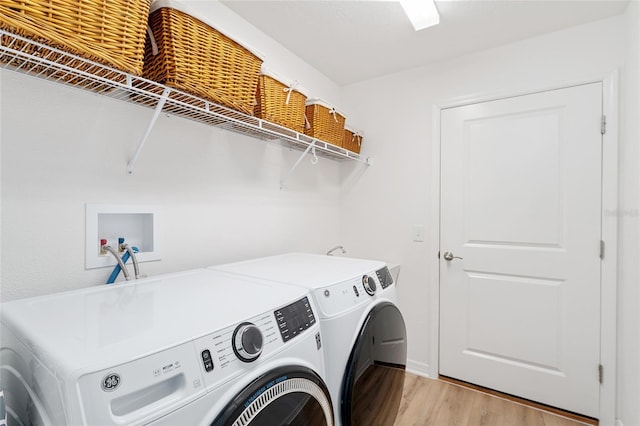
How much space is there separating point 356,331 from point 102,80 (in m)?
1.17

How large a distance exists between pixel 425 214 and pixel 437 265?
38 cm

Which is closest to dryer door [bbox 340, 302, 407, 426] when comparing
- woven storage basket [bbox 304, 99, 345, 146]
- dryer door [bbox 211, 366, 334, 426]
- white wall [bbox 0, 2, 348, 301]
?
dryer door [bbox 211, 366, 334, 426]

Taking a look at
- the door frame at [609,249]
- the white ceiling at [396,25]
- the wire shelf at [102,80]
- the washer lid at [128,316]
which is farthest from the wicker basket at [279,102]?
the door frame at [609,249]

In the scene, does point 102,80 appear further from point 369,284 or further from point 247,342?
point 369,284

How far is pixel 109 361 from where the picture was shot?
53cm

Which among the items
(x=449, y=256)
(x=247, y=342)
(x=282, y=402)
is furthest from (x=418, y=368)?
(x=247, y=342)

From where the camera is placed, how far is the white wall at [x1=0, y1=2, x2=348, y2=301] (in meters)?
1.00

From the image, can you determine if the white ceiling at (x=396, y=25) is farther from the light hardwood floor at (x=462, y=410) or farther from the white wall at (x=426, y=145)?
the light hardwood floor at (x=462, y=410)

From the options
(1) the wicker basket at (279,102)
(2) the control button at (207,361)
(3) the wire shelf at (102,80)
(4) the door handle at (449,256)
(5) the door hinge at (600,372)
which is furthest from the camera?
(4) the door handle at (449,256)

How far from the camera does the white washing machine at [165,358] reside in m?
0.53

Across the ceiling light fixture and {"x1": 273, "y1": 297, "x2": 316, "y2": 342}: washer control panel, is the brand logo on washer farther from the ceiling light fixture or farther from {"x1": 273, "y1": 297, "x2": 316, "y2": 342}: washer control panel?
the ceiling light fixture

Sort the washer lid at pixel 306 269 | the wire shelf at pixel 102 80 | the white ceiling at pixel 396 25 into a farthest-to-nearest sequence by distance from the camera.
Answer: the white ceiling at pixel 396 25 < the washer lid at pixel 306 269 < the wire shelf at pixel 102 80

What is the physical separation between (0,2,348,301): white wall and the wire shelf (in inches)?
1.8

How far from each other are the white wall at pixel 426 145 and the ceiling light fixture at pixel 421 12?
0.66 metres
